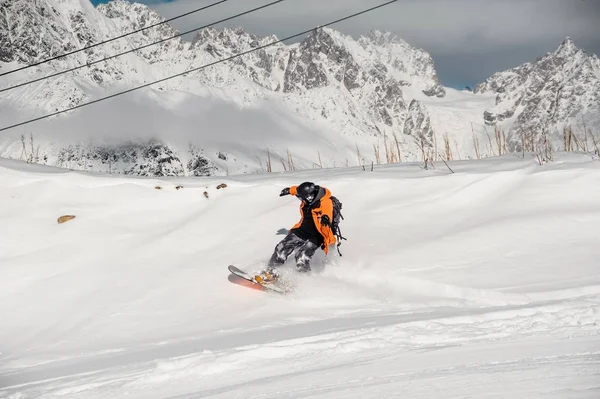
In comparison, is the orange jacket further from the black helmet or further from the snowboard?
the snowboard

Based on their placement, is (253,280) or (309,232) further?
(309,232)

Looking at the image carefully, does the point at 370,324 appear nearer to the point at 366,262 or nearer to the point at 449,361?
the point at 449,361

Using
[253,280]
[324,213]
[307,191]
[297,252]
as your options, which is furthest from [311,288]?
[307,191]

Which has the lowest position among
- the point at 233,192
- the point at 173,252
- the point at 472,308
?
the point at 472,308

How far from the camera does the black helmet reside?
8055 millimetres

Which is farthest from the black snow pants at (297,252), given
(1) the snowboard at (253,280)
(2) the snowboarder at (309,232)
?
(1) the snowboard at (253,280)

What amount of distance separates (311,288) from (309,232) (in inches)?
31.2

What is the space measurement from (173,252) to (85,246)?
1.31 meters

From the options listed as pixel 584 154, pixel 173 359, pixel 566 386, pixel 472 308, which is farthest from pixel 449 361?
pixel 584 154

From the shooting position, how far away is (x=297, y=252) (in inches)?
320

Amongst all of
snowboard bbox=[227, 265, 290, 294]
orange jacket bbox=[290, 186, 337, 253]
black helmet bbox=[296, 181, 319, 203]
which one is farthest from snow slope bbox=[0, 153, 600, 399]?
black helmet bbox=[296, 181, 319, 203]

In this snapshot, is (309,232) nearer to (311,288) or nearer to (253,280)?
(311,288)

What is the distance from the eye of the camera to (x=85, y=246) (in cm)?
905

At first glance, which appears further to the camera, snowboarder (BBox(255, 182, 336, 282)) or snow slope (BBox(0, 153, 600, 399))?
snowboarder (BBox(255, 182, 336, 282))
